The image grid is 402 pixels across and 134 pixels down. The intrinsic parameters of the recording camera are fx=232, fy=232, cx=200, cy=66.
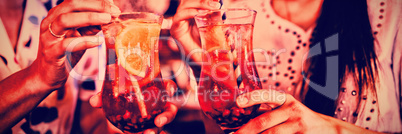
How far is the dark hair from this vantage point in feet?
3.82

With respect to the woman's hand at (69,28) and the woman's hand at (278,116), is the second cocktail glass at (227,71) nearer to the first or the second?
the woman's hand at (278,116)

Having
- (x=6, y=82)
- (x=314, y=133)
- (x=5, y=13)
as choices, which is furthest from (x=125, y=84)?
(x=5, y=13)

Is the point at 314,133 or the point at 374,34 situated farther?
the point at 374,34

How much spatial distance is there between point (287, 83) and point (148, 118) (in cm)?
77

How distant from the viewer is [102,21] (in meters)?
0.67

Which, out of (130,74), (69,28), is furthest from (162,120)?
(69,28)

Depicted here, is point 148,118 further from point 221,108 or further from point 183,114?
point 183,114

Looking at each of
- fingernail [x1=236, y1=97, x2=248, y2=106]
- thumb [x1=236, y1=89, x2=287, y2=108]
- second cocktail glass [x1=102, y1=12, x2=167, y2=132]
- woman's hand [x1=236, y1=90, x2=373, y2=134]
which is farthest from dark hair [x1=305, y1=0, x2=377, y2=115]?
second cocktail glass [x1=102, y1=12, x2=167, y2=132]

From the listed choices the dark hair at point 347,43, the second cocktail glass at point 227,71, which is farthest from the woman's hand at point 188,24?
the dark hair at point 347,43

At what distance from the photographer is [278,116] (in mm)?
676

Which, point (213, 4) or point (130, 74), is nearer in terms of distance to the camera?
point (130, 74)

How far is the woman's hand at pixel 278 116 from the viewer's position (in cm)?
63

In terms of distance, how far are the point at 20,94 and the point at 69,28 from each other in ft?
1.61

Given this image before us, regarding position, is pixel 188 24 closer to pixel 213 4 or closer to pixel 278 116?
pixel 213 4
